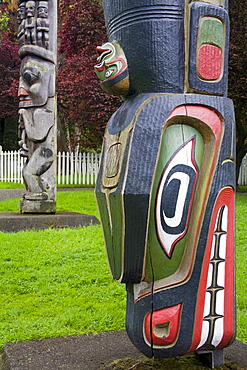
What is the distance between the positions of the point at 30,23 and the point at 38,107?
129cm

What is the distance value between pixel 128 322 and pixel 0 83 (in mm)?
21728

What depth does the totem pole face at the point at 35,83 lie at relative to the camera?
6941mm

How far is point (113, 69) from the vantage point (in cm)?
215

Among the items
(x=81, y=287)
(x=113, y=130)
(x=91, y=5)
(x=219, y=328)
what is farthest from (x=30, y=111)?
(x=91, y=5)

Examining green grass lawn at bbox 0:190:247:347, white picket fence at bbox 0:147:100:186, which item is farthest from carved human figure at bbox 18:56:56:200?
white picket fence at bbox 0:147:100:186

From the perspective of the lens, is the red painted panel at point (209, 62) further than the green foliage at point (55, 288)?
No

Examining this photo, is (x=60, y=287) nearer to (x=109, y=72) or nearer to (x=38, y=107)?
(x=109, y=72)

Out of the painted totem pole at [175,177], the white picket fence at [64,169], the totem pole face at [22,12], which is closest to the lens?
the painted totem pole at [175,177]

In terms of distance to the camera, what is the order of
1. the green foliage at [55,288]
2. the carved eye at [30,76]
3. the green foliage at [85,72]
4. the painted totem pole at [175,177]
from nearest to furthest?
the painted totem pole at [175,177]
the green foliage at [55,288]
the carved eye at [30,76]
the green foliage at [85,72]

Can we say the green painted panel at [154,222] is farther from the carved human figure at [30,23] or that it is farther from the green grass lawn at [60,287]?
the carved human figure at [30,23]

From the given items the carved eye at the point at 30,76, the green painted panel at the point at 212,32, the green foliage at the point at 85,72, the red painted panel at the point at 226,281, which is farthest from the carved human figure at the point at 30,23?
the green foliage at the point at 85,72

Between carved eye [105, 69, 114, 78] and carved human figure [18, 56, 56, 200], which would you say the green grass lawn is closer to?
carved human figure [18, 56, 56, 200]

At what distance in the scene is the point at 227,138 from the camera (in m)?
2.11

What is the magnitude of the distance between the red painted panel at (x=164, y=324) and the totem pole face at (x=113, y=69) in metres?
1.04
